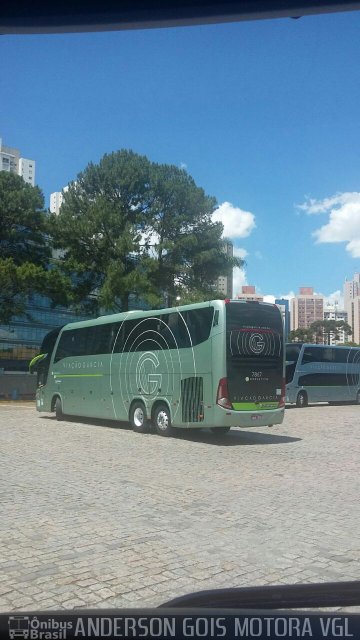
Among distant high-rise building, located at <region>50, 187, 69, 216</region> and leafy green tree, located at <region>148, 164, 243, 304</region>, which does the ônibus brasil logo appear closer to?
leafy green tree, located at <region>148, 164, 243, 304</region>

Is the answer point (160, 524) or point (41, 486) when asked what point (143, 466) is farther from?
point (160, 524)

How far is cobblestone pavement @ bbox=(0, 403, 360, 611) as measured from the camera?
4.95 metres

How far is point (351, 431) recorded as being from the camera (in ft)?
62.9

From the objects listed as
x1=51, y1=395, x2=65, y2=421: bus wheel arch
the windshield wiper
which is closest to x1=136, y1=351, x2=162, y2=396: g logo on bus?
x1=51, y1=395, x2=65, y2=421: bus wheel arch

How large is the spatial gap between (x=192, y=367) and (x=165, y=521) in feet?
27.5

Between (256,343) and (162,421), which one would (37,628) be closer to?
(256,343)

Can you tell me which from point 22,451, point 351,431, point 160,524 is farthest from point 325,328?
point 160,524

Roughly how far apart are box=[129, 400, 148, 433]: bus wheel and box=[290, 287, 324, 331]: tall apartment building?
241 feet

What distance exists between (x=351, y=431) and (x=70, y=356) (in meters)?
9.85

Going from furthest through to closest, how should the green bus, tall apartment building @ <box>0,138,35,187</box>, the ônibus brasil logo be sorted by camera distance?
1. tall apartment building @ <box>0,138,35,187</box>
2. the green bus
3. the ônibus brasil logo

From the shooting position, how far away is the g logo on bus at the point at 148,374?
659 inches

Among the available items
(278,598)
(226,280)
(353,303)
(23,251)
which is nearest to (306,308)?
(353,303)

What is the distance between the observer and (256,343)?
15.1 metres

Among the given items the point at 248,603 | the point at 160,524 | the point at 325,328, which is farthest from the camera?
the point at 325,328
